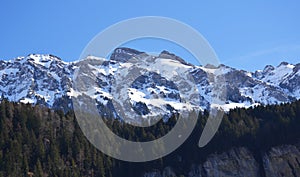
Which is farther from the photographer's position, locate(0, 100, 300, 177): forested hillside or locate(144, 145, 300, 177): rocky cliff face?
locate(144, 145, 300, 177): rocky cliff face

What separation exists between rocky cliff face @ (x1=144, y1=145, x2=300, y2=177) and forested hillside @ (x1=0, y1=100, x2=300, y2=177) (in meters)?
1.25

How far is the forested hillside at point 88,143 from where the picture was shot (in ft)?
354

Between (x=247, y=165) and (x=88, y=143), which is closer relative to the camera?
(x=247, y=165)

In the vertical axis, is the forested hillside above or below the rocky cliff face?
above

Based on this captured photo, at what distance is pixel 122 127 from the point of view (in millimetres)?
133875

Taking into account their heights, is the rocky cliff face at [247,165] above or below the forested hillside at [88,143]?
below

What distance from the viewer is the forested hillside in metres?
108

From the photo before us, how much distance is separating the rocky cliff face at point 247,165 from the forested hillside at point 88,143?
1.25 metres

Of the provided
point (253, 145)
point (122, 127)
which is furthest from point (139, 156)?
point (253, 145)

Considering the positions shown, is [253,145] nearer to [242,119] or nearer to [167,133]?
[242,119]

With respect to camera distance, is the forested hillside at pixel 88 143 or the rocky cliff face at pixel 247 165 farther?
the rocky cliff face at pixel 247 165

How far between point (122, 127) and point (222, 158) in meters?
28.7

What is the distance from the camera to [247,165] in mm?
114438

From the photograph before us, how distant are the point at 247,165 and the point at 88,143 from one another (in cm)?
3425
